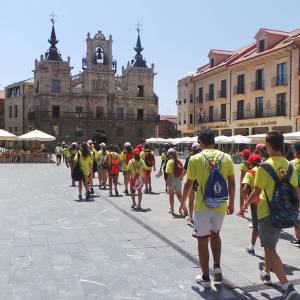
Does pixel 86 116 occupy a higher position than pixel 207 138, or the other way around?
pixel 86 116

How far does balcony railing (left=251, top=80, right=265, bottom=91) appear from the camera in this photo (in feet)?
117

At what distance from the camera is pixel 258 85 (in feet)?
118

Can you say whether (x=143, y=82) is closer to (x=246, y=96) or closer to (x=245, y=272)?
(x=246, y=96)

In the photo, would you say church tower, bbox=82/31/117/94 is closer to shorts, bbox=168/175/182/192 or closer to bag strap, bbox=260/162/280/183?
shorts, bbox=168/175/182/192

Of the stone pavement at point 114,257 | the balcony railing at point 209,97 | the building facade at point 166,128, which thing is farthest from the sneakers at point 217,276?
the building facade at point 166,128

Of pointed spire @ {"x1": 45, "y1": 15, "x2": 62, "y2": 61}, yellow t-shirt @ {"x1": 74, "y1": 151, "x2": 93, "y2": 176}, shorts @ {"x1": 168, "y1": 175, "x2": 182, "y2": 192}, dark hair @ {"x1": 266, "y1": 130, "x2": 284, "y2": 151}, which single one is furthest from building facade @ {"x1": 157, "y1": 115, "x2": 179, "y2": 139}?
dark hair @ {"x1": 266, "y1": 130, "x2": 284, "y2": 151}

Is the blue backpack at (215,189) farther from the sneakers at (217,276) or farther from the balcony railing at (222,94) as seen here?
the balcony railing at (222,94)

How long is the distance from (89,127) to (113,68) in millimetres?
8816

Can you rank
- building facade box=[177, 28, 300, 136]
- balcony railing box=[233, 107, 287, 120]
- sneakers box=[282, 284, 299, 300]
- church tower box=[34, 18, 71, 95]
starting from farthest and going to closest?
church tower box=[34, 18, 71, 95] → balcony railing box=[233, 107, 287, 120] → building facade box=[177, 28, 300, 136] → sneakers box=[282, 284, 299, 300]

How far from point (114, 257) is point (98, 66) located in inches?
2133

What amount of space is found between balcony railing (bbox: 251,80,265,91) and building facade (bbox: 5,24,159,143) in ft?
76.0

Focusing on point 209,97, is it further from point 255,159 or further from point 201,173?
point 201,173

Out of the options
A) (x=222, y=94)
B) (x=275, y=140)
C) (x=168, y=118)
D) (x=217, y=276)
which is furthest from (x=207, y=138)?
(x=168, y=118)

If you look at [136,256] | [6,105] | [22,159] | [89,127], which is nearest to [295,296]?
[136,256]
